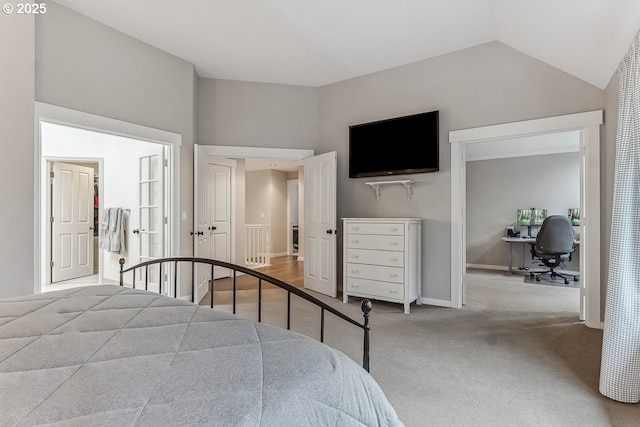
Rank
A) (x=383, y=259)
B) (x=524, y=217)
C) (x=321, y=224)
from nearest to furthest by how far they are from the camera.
Result: (x=383, y=259) → (x=321, y=224) → (x=524, y=217)

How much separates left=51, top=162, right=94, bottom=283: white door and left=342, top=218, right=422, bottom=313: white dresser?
15.3ft

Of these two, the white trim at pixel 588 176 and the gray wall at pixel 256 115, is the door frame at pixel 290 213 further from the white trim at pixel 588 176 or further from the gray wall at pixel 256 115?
the white trim at pixel 588 176

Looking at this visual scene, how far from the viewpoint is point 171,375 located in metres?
0.79

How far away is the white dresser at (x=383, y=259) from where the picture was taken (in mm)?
3645

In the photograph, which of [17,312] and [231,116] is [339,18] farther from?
[17,312]

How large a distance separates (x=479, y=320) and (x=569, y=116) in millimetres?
2247

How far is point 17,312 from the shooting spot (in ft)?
4.19

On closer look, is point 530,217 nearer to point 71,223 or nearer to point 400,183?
point 400,183

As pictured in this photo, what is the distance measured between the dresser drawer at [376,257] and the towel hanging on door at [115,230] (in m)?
3.44

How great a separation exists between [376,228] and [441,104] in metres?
1.71

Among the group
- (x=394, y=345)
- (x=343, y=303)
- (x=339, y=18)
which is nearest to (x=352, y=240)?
(x=343, y=303)

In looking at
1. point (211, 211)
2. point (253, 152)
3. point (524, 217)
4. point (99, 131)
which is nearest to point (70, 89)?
point (99, 131)

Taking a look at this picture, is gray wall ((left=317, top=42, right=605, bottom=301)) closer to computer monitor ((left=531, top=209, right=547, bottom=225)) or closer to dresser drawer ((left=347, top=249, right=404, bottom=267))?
dresser drawer ((left=347, top=249, right=404, bottom=267))

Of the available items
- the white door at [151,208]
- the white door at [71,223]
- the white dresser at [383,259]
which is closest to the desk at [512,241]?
the white dresser at [383,259]
